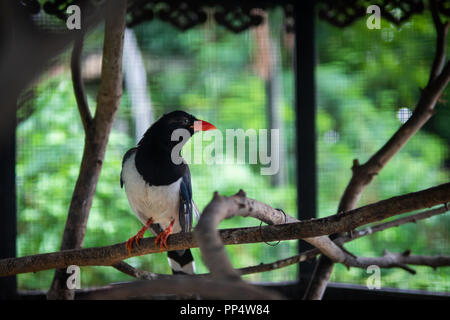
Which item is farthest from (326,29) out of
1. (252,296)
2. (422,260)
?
(252,296)

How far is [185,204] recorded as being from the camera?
→ 237 cm

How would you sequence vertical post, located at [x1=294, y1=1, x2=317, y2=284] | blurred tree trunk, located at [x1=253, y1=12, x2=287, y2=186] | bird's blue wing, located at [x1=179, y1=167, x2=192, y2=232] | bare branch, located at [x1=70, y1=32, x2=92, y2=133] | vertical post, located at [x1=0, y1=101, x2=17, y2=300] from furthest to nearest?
blurred tree trunk, located at [x1=253, y1=12, x2=287, y2=186]
vertical post, located at [x1=294, y1=1, x2=317, y2=284]
vertical post, located at [x1=0, y1=101, x2=17, y2=300]
bare branch, located at [x1=70, y1=32, x2=92, y2=133]
bird's blue wing, located at [x1=179, y1=167, x2=192, y2=232]

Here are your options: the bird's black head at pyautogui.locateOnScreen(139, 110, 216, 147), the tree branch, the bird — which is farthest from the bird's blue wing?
the tree branch

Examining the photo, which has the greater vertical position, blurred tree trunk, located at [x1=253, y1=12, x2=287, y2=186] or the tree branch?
blurred tree trunk, located at [x1=253, y1=12, x2=287, y2=186]

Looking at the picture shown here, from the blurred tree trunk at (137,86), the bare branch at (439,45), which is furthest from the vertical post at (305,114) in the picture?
the blurred tree trunk at (137,86)

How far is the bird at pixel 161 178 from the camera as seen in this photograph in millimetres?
2293

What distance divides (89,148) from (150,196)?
18.3 inches

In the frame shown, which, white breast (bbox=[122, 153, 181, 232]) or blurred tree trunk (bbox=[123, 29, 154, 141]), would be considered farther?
blurred tree trunk (bbox=[123, 29, 154, 141])

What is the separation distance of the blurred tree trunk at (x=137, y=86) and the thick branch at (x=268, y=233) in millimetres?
1178

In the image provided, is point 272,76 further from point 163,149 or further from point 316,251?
point 316,251

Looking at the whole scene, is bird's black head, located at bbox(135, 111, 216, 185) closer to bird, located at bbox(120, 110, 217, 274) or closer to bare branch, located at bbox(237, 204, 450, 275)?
bird, located at bbox(120, 110, 217, 274)

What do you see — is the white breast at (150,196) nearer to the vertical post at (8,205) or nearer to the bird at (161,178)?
the bird at (161,178)

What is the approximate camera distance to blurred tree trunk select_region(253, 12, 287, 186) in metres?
3.09

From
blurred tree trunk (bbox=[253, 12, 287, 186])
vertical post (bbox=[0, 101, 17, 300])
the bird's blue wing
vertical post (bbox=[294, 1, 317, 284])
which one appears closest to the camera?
the bird's blue wing
